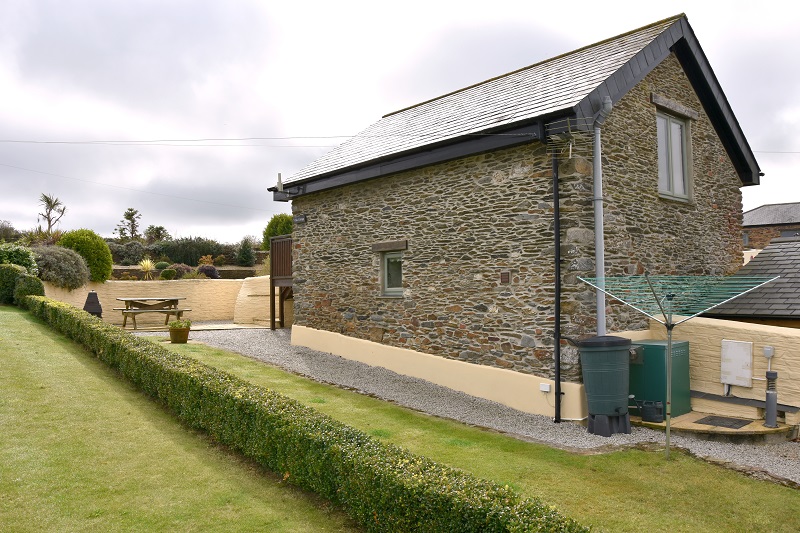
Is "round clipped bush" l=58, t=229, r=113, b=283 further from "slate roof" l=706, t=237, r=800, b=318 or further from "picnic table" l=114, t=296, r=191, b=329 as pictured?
"slate roof" l=706, t=237, r=800, b=318

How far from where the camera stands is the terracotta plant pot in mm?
14117

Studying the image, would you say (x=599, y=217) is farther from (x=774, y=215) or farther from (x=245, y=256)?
(x=774, y=215)

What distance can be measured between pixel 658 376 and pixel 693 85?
20.7 ft

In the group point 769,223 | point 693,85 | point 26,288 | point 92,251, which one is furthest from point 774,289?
point 769,223

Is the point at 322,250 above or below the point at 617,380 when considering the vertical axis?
above

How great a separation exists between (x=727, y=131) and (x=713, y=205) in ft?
5.63

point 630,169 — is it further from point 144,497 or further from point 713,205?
point 144,497

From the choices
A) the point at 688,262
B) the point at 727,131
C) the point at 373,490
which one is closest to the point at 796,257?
the point at 688,262

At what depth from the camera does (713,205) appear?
11.7 m

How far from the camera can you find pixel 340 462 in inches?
196

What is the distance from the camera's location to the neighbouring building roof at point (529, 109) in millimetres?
9062

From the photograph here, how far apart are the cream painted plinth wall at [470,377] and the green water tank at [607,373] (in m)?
0.49

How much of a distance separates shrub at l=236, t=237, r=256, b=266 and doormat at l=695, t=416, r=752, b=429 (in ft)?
97.1

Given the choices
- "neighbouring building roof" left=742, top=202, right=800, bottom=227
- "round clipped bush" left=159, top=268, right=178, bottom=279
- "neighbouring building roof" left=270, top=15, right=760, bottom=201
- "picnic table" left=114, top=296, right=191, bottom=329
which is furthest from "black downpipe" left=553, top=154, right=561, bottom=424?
"neighbouring building roof" left=742, top=202, right=800, bottom=227
